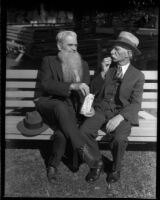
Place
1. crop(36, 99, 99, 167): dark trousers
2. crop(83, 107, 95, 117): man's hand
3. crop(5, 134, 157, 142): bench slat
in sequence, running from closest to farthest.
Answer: crop(36, 99, 99, 167): dark trousers
crop(83, 107, 95, 117): man's hand
crop(5, 134, 157, 142): bench slat

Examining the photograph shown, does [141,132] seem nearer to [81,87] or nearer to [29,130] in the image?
[81,87]

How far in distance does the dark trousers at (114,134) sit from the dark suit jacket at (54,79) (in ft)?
0.87

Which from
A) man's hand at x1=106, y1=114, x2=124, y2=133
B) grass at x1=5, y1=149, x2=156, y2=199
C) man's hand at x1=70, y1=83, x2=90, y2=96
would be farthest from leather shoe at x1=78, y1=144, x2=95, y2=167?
man's hand at x1=70, y1=83, x2=90, y2=96

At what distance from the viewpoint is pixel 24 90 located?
14.4ft

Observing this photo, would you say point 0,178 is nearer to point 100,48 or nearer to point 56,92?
point 56,92

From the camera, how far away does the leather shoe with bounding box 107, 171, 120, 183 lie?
4.31 meters

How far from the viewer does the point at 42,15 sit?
4.23 m

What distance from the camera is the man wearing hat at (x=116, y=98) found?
13.9 feet

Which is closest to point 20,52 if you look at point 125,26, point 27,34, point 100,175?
point 27,34

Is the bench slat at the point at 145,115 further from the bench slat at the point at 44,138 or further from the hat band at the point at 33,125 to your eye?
the hat band at the point at 33,125

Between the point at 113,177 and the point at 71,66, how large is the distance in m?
1.14

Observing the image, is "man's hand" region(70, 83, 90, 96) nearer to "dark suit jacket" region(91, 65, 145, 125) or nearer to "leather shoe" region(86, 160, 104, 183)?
"dark suit jacket" region(91, 65, 145, 125)

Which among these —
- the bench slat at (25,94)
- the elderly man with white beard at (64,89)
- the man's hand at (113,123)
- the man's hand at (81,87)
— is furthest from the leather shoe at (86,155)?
the bench slat at (25,94)

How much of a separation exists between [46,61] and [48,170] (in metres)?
1.05
